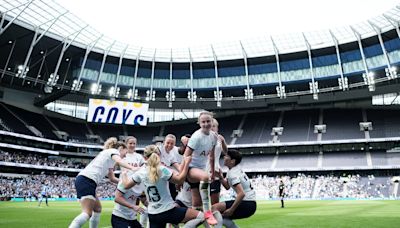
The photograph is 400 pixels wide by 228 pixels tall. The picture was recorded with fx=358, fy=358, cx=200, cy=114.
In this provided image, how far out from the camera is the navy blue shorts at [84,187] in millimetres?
7488

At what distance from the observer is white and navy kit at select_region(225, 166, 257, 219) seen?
734 cm

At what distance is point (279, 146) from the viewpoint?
58.5m

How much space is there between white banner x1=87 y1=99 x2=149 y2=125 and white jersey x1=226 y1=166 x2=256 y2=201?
47560 mm

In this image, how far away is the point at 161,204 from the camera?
19.6 feet

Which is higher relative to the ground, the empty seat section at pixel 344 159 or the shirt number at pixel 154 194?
the empty seat section at pixel 344 159

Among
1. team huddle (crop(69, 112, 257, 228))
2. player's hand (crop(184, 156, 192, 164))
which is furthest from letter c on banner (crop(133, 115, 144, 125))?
player's hand (crop(184, 156, 192, 164))

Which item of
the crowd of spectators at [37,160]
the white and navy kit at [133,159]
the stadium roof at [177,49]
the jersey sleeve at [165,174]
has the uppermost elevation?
the stadium roof at [177,49]

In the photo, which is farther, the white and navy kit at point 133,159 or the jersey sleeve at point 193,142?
the white and navy kit at point 133,159

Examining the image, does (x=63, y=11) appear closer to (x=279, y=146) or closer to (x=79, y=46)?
(x=79, y=46)

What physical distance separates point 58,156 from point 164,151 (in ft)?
192

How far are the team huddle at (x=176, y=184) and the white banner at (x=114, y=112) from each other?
46108 millimetres

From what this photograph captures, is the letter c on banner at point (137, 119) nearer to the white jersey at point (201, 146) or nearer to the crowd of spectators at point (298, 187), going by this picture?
the crowd of spectators at point (298, 187)

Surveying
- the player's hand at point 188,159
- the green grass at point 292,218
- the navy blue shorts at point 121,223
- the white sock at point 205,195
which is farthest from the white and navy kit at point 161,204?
the green grass at point 292,218

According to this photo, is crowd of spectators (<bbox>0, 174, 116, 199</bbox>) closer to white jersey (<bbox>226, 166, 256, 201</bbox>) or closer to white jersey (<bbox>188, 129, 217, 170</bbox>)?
white jersey (<bbox>226, 166, 256, 201</bbox>)
